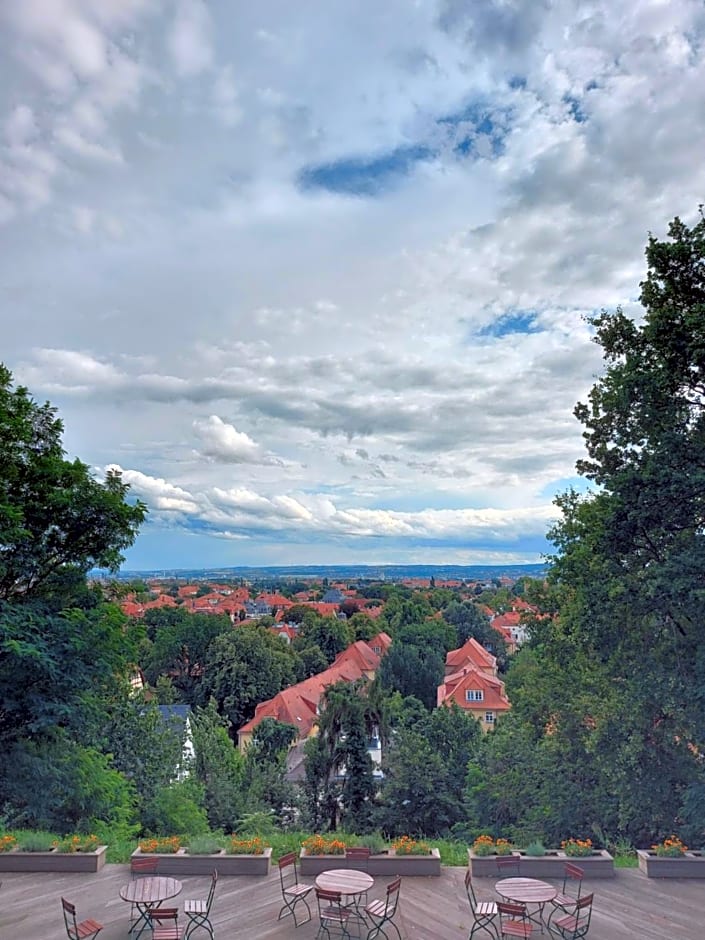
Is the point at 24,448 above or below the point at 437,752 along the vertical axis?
above

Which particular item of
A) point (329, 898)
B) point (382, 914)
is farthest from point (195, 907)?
point (382, 914)

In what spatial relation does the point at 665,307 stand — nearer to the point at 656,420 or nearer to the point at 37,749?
the point at 656,420

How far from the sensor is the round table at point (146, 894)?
7180 millimetres

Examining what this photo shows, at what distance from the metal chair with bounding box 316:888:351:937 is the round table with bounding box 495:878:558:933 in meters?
1.89

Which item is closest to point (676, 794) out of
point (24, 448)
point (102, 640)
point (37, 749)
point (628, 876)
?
point (628, 876)

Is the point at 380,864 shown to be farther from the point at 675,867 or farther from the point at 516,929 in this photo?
the point at 675,867

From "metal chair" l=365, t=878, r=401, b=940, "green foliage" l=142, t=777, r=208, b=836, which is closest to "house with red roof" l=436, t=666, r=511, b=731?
"green foliage" l=142, t=777, r=208, b=836

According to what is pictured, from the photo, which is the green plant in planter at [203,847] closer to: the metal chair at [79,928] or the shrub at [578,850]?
the metal chair at [79,928]

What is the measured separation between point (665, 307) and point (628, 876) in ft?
31.4

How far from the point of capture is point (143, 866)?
8.91 meters

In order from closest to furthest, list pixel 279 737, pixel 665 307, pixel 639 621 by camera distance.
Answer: pixel 665 307 → pixel 639 621 → pixel 279 737

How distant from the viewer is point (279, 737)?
109ft

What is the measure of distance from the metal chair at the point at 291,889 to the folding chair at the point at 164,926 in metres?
1.31

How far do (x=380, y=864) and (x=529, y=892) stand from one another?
8.20 feet
